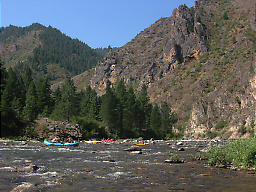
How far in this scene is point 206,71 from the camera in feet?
444

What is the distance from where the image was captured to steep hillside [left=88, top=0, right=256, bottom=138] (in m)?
97.5

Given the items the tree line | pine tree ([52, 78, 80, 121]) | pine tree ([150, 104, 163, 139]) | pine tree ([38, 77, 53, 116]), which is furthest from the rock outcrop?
pine tree ([52, 78, 80, 121])

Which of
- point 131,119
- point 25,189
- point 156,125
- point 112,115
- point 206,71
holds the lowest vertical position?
point 156,125

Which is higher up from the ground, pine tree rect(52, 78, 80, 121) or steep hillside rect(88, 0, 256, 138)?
steep hillside rect(88, 0, 256, 138)

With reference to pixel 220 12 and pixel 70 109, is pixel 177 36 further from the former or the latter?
pixel 70 109

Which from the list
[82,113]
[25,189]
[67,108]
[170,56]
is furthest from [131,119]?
[170,56]

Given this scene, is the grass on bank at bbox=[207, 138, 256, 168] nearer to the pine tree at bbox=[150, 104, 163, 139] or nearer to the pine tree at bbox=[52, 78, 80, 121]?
the pine tree at bbox=[52, 78, 80, 121]

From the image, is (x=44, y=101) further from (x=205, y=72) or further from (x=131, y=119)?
(x=205, y=72)

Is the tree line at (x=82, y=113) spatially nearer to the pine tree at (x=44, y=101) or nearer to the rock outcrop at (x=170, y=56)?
the pine tree at (x=44, y=101)

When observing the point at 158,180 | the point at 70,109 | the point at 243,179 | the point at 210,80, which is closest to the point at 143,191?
the point at 158,180

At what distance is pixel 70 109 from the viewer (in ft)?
237

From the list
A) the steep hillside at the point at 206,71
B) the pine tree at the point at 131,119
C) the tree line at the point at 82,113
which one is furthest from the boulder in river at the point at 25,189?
the steep hillside at the point at 206,71

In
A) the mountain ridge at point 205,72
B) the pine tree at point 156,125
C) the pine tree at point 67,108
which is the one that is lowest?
the pine tree at point 156,125

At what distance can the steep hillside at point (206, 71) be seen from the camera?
97500mm
